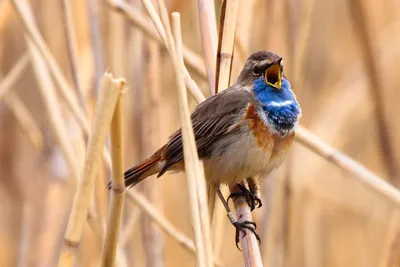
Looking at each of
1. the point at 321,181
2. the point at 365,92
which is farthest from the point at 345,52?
the point at 321,181

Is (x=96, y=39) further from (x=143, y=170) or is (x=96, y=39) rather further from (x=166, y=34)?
(x=166, y=34)

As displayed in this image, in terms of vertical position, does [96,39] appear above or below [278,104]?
above

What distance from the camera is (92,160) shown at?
145 cm

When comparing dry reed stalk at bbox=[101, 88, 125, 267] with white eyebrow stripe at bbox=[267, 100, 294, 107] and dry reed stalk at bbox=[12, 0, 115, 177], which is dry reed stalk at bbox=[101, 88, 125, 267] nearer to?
dry reed stalk at bbox=[12, 0, 115, 177]

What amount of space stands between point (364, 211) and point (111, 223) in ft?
7.67

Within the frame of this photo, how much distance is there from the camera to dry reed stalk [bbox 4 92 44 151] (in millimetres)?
2945

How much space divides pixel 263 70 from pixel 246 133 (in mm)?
229

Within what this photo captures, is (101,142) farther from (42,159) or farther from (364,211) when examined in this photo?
(364,211)

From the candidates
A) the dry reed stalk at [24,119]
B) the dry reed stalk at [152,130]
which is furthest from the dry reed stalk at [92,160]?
the dry reed stalk at [24,119]

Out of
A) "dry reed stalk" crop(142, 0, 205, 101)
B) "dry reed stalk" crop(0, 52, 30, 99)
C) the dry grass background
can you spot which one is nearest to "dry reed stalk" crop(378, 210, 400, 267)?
the dry grass background

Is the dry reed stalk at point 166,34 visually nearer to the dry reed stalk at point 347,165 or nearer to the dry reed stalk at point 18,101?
the dry reed stalk at point 347,165

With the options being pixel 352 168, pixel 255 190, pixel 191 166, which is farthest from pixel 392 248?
pixel 191 166

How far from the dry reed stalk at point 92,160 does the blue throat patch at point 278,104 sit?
1.03m

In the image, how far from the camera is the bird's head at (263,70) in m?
2.35
